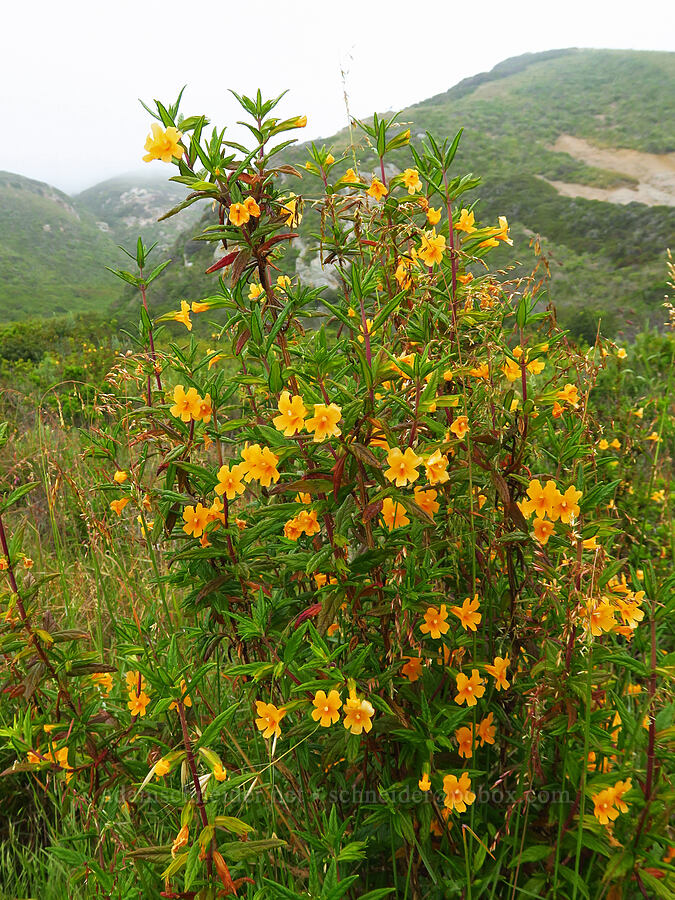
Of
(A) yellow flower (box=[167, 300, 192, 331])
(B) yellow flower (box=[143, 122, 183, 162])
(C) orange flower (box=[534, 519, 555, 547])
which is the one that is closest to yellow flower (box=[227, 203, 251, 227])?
(B) yellow flower (box=[143, 122, 183, 162])

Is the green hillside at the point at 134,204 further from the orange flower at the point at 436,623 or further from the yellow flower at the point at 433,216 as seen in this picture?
the orange flower at the point at 436,623

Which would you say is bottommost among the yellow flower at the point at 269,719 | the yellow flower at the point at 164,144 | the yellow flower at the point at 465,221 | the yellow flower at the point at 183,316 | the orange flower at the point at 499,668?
the orange flower at the point at 499,668

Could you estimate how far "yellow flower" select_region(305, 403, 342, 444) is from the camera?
101 centimetres

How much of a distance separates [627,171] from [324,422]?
35409mm

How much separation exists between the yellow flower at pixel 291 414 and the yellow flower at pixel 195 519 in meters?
0.30

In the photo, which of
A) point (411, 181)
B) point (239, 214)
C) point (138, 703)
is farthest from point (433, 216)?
point (138, 703)

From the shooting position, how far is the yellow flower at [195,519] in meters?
1.22

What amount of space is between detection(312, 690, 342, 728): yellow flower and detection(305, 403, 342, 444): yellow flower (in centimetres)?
47

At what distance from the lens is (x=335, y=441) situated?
112cm

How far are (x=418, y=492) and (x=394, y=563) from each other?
0.15 meters

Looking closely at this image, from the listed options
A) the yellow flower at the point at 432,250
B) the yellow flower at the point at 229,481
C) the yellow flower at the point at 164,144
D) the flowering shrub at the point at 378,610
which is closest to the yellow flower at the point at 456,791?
the flowering shrub at the point at 378,610

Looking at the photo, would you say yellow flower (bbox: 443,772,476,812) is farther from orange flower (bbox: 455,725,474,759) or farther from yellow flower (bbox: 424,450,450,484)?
yellow flower (bbox: 424,450,450,484)

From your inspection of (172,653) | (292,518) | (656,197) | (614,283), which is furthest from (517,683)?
(656,197)

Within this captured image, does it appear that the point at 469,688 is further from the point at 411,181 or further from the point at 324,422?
the point at 411,181
